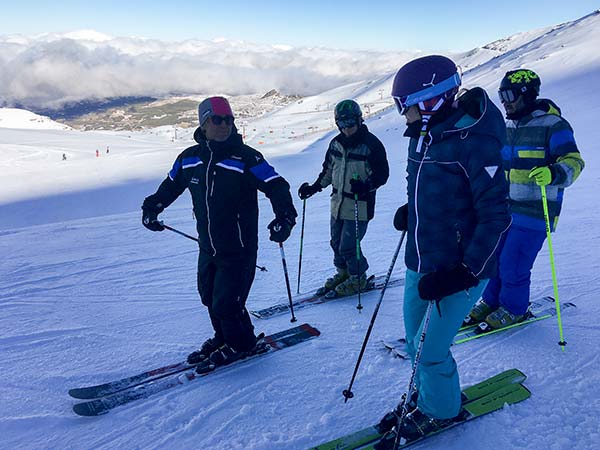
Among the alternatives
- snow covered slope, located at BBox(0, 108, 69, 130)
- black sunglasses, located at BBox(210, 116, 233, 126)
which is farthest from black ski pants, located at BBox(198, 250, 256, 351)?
snow covered slope, located at BBox(0, 108, 69, 130)

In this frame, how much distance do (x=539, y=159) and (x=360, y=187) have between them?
64.9 inches

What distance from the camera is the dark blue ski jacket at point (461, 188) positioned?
2.32 metres

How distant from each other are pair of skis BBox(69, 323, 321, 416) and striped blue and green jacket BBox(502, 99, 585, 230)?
2.59 metres

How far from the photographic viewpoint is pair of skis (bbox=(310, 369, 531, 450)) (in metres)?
2.87

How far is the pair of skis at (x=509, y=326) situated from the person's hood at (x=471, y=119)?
2.08 metres

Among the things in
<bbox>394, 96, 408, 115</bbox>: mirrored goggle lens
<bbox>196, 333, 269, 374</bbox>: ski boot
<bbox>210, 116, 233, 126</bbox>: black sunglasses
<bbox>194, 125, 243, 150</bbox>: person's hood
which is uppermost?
<bbox>210, 116, 233, 126</bbox>: black sunglasses

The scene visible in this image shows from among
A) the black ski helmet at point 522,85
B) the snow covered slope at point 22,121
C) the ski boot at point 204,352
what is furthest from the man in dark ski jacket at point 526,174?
the snow covered slope at point 22,121

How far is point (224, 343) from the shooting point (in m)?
4.04

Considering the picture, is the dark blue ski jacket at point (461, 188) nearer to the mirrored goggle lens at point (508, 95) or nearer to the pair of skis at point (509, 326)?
the pair of skis at point (509, 326)

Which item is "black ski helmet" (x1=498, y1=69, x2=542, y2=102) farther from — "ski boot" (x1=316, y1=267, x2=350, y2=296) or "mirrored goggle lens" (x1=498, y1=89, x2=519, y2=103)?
"ski boot" (x1=316, y1=267, x2=350, y2=296)

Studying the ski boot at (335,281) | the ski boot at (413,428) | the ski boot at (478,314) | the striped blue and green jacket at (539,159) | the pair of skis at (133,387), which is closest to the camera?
the ski boot at (413,428)

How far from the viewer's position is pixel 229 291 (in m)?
3.73

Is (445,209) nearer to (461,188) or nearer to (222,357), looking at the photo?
(461,188)

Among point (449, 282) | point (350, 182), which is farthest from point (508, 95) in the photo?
point (449, 282)
